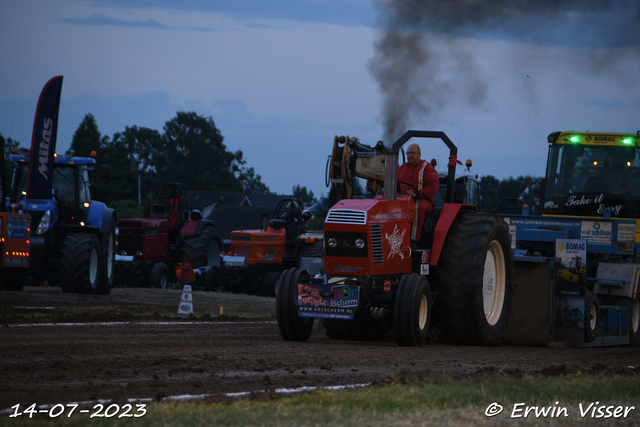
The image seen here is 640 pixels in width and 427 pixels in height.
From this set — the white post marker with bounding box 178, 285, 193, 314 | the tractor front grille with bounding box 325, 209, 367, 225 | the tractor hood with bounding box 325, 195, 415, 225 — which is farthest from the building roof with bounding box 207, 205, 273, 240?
the tractor front grille with bounding box 325, 209, 367, 225

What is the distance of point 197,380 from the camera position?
548cm

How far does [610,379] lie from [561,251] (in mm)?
4939

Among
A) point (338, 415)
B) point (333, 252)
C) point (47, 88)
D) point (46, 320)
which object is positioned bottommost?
point (46, 320)

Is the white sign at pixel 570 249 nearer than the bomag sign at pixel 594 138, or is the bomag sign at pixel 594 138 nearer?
the white sign at pixel 570 249

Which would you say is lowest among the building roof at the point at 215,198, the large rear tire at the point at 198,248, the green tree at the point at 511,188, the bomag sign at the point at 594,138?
the large rear tire at the point at 198,248

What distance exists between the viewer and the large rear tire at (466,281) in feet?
28.5

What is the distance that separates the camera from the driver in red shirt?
892 centimetres

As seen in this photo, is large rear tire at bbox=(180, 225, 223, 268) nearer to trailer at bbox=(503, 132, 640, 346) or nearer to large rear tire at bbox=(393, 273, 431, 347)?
trailer at bbox=(503, 132, 640, 346)

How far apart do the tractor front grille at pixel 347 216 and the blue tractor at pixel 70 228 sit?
8865mm

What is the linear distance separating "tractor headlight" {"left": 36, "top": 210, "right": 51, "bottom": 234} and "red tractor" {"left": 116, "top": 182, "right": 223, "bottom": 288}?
621 centimetres

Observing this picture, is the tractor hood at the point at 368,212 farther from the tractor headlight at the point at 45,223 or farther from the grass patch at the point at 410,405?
the tractor headlight at the point at 45,223

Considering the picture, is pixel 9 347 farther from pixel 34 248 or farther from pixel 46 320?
pixel 34 248

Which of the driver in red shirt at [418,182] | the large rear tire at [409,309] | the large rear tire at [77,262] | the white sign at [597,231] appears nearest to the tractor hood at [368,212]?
the driver in red shirt at [418,182]

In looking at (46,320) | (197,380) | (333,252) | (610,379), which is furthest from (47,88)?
(610,379)
